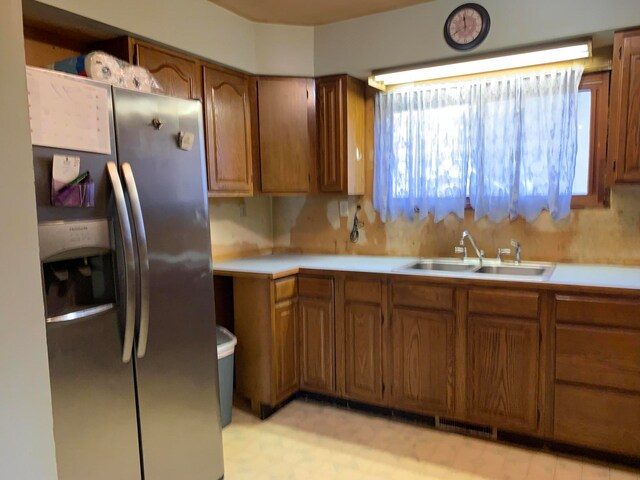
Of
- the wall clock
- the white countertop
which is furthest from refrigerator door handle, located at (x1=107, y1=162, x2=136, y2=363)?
the wall clock

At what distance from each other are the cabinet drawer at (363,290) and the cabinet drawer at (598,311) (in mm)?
923

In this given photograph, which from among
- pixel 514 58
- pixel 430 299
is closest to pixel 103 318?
pixel 430 299

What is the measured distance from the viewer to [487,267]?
110 inches

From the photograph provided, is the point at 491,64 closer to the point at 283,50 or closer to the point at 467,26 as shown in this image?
the point at 467,26

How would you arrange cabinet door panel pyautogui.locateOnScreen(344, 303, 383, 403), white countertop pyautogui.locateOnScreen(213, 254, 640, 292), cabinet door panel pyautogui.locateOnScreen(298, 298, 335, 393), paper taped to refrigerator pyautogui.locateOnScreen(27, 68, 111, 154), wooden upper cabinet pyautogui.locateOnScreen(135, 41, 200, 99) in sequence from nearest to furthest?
paper taped to refrigerator pyautogui.locateOnScreen(27, 68, 111, 154) → white countertop pyautogui.locateOnScreen(213, 254, 640, 292) → wooden upper cabinet pyautogui.locateOnScreen(135, 41, 200, 99) → cabinet door panel pyautogui.locateOnScreen(344, 303, 383, 403) → cabinet door panel pyautogui.locateOnScreen(298, 298, 335, 393)

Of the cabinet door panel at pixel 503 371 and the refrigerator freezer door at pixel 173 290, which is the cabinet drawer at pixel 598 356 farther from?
the refrigerator freezer door at pixel 173 290

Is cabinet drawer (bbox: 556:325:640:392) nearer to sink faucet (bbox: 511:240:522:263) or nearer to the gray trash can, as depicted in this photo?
sink faucet (bbox: 511:240:522:263)

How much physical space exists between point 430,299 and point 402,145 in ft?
3.77

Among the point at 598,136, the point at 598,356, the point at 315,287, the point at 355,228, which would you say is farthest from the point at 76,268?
the point at 598,136

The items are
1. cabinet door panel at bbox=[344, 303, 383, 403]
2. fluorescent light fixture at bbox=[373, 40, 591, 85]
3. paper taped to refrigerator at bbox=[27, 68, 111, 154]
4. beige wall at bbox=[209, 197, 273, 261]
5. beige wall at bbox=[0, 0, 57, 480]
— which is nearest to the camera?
beige wall at bbox=[0, 0, 57, 480]

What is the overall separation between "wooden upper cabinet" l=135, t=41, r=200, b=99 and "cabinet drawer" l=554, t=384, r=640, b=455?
249 centimetres

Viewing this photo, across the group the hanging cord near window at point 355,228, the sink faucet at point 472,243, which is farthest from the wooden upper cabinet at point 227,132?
the sink faucet at point 472,243

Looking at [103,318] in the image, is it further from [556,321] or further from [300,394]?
[556,321]

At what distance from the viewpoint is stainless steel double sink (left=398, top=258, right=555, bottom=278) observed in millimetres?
2695
